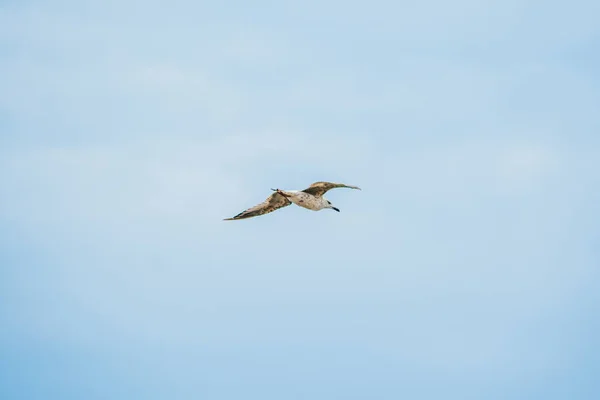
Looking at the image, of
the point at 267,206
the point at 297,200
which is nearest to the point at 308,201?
the point at 297,200

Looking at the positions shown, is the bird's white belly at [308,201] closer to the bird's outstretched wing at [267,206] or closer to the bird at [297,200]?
the bird at [297,200]

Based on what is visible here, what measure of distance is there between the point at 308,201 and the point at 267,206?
358 centimetres

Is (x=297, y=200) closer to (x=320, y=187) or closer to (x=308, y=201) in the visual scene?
(x=308, y=201)

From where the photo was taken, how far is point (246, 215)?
2933 inches

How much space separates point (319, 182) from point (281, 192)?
102 inches

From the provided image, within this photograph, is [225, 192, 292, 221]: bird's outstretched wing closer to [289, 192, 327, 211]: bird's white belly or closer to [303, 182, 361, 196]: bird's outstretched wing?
[289, 192, 327, 211]: bird's white belly

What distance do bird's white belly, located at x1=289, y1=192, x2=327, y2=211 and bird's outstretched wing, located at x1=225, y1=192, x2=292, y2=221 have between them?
6.04ft

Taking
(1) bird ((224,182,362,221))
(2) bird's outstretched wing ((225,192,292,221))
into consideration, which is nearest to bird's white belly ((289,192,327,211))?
(1) bird ((224,182,362,221))

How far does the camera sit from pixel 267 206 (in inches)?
2931

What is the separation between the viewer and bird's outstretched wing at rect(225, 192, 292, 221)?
74.0 m

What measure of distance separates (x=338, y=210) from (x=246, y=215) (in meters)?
6.35

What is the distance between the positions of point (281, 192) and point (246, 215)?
461 centimetres

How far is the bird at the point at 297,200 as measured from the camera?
7119 cm

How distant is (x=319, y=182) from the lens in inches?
2781
